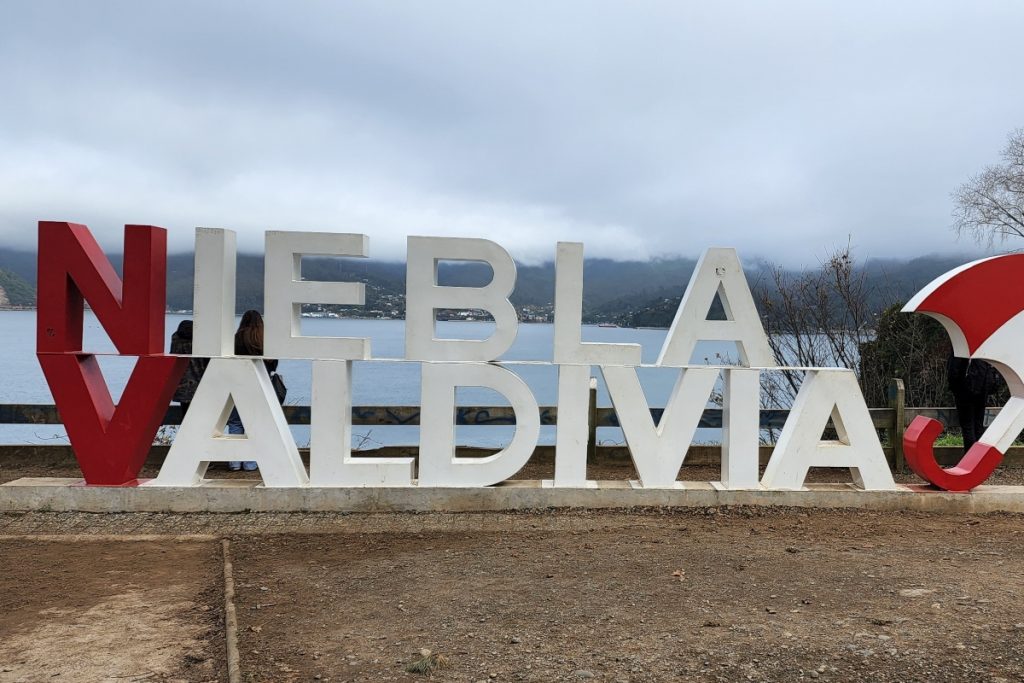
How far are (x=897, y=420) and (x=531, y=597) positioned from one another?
5507 mm

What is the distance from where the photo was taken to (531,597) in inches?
193

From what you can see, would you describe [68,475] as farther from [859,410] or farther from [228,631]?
[859,410]

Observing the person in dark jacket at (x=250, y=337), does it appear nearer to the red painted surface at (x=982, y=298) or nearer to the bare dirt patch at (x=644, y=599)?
the bare dirt patch at (x=644, y=599)

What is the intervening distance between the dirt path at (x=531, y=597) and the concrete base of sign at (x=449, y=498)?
15cm

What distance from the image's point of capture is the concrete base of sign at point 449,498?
689cm

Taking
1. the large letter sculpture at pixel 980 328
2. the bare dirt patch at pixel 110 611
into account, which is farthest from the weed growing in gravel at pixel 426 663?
the large letter sculpture at pixel 980 328

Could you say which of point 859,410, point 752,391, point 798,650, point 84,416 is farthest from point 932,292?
point 84,416

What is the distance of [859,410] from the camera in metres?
7.28

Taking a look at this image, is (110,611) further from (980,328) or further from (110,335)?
(980,328)

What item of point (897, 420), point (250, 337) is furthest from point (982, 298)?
point (250, 337)

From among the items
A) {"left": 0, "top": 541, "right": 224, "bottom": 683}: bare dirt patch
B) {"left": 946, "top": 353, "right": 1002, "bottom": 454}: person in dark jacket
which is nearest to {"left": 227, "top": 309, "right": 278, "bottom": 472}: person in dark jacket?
{"left": 0, "top": 541, "right": 224, "bottom": 683}: bare dirt patch

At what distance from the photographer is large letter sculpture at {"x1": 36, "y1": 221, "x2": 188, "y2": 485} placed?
6816 mm

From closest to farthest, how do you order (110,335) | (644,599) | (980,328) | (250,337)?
(644,599)
(110,335)
(980,328)
(250,337)

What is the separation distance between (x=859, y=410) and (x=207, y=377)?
5.70 meters
